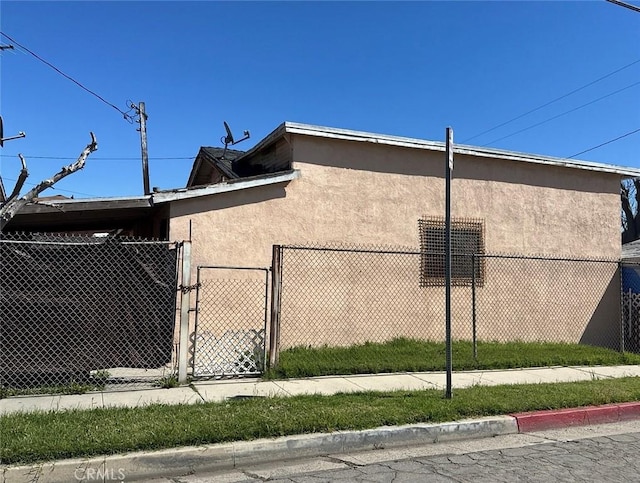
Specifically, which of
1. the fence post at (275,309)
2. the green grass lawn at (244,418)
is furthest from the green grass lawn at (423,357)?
the green grass lawn at (244,418)

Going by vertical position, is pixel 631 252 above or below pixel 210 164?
below

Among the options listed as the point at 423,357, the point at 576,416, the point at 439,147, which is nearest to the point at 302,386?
the point at 423,357

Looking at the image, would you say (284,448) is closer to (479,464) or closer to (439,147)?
(479,464)

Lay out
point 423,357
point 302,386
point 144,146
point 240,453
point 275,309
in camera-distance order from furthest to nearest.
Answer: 1. point 144,146
2. point 423,357
3. point 275,309
4. point 302,386
5. point 240,453

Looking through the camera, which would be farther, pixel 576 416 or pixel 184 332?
pixel 184 332

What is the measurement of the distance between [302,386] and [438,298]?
4.45m

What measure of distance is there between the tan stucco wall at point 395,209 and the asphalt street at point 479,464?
15.1 feet

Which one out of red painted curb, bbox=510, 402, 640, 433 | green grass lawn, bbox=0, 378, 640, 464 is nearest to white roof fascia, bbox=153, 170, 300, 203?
green grass lawn, bbox=0, 378, 640, 464

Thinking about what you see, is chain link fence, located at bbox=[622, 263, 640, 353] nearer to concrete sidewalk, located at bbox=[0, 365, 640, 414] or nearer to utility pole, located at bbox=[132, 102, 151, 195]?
concrete sidewalk, located at bbox=[0, 365, 640, 414]

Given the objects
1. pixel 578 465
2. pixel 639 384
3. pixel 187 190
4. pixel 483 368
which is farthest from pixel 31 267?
pixel 639 384

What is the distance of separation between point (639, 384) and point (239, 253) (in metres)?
6.59

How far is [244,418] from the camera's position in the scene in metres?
5.56

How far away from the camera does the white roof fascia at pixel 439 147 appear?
10.0 metres

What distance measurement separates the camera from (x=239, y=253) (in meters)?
9.39
